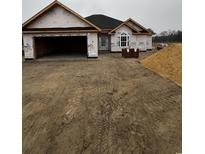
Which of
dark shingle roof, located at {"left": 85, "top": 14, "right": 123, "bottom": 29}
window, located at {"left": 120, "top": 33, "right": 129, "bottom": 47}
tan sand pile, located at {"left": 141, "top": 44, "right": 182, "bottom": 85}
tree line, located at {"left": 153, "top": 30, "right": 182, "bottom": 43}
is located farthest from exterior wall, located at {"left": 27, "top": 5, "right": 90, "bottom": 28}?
tree line, located at {"left": 153, "top": 30, "right": 182, "bottom": 43}

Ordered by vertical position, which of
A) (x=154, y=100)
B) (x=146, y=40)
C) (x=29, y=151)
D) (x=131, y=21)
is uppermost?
(x=131, y=21)

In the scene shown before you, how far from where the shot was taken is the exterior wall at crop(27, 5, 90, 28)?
24625mm

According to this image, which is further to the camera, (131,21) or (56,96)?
(131,21)

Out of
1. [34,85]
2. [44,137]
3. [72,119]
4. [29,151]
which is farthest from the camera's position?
[34,85]

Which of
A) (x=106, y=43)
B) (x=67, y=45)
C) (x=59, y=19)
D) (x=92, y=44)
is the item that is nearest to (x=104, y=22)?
(x=106, y=43)

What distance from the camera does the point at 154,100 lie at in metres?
8.59

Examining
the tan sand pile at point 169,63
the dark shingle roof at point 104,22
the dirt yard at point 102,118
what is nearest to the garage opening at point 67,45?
the dark shingle roof at point 104,22

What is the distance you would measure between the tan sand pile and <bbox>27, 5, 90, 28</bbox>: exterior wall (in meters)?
10.1

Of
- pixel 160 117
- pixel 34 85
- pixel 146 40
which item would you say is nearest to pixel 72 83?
pixel 34 85

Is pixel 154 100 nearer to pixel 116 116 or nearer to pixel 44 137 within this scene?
pixel 116 116

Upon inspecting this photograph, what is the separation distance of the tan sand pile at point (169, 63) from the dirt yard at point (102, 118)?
7.63 ft

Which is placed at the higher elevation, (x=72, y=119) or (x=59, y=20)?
(x=59, y=20)
